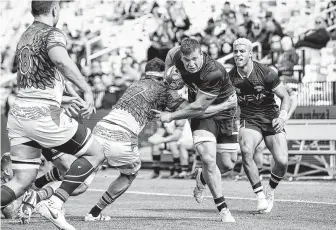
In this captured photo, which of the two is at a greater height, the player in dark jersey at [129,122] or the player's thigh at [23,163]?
the player's thigh at [23,163]

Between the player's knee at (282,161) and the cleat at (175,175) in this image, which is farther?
the cleat at (175,175)

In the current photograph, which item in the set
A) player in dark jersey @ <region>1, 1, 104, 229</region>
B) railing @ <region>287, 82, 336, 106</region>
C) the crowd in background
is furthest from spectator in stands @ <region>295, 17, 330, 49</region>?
player in dark jersey @ <region>1, 1, 104, 229</region>

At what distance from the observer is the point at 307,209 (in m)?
11.6

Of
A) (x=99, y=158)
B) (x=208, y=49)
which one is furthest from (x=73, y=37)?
(x=99, y=158)

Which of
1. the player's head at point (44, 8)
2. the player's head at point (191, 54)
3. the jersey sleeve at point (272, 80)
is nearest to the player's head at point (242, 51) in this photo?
the jersey sleeve at point (272, 80)

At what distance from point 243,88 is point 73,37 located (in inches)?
590

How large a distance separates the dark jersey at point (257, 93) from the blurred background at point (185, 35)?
730cm

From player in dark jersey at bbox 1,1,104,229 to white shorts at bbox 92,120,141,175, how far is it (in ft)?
5.28

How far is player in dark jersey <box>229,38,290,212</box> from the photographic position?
11867mm

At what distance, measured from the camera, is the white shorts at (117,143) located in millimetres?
9922

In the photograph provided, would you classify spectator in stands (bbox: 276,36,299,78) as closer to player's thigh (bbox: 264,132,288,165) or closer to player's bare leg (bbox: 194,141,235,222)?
player's thigh (bbox: 264,132,288,165)

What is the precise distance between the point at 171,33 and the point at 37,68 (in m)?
15.6

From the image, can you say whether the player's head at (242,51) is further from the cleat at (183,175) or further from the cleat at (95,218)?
the cleat at (183,175)

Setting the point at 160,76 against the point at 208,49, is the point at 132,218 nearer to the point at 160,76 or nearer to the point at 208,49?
the point at 160,76
